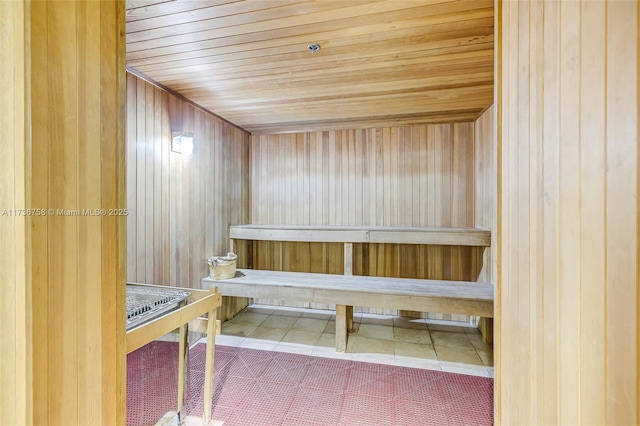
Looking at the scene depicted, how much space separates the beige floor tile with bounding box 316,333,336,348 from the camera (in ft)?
9.70

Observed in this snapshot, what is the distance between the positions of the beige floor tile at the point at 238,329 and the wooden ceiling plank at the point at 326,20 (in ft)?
9.33

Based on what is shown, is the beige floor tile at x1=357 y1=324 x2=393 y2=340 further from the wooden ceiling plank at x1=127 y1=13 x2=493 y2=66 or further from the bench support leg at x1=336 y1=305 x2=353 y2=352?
the wooden ceiling plank at x1=127 y1=13 x2=493 y2=66

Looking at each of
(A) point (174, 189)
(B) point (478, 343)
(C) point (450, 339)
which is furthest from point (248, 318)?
(B) point (478, 343)

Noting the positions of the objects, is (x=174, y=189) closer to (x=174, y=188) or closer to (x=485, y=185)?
(x=174, y=188)

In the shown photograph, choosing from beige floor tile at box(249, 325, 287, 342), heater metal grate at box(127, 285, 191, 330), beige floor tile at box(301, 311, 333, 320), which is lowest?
beige floor tile at box(301, 311, 333, 320)

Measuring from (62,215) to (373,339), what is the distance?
3.00 meters

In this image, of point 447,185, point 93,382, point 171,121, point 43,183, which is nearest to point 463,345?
point 447,185

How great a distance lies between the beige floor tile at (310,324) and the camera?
11.0 ft

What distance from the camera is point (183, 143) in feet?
8.59

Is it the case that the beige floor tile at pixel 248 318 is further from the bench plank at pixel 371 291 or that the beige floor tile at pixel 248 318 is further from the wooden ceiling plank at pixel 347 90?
the wooden ceiling plank at pixel 347 90

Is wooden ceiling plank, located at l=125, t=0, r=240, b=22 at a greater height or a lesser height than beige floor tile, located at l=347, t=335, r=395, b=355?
greater

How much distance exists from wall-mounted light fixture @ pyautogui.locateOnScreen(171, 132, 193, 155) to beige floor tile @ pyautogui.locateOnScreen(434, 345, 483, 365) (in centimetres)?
315

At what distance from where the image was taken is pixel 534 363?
80 centimetres

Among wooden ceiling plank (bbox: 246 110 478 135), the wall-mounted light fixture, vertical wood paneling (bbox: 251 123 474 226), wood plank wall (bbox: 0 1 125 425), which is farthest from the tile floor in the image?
wooden ceiling plank (bbox: 246 110 478 135)
